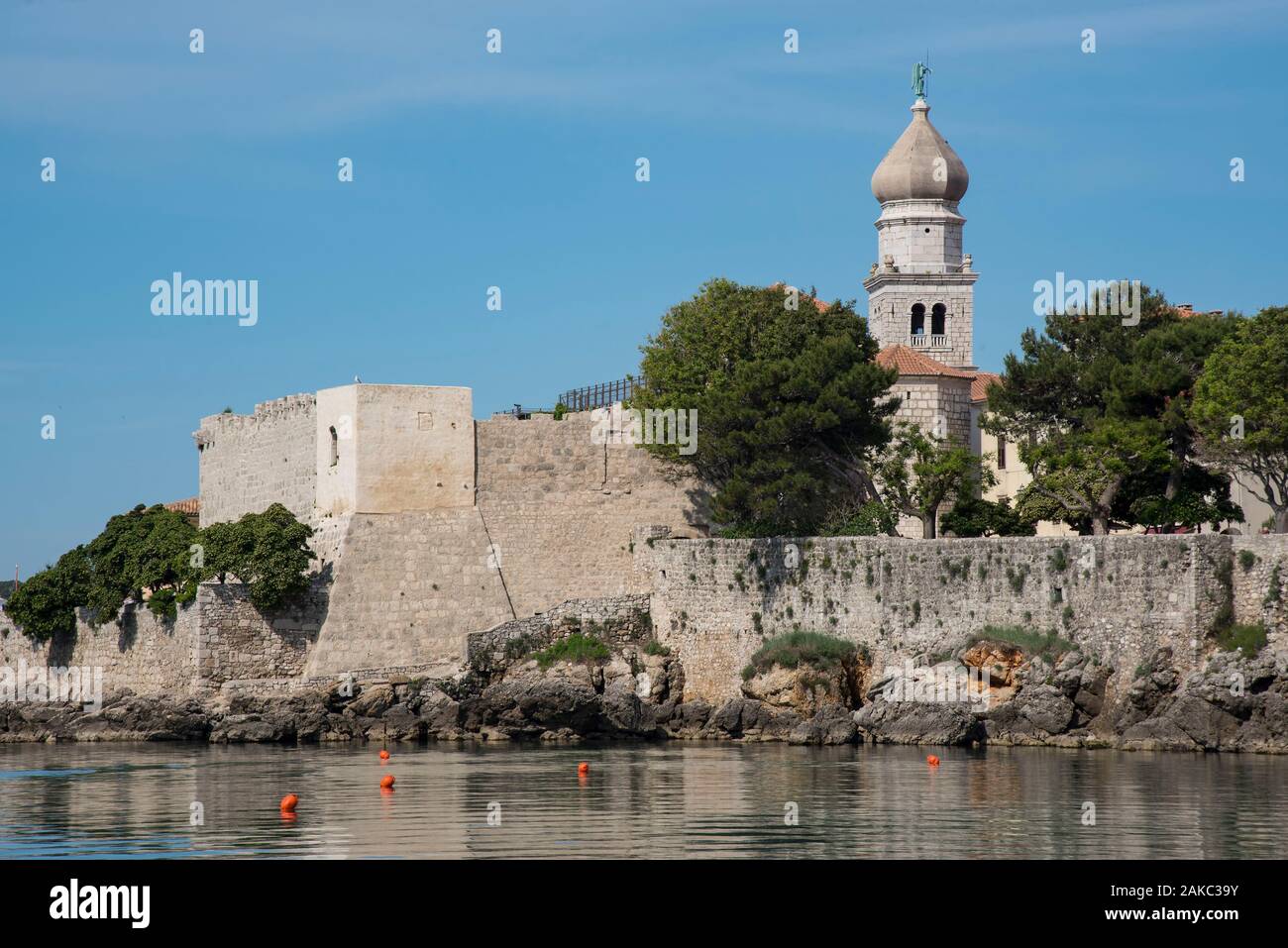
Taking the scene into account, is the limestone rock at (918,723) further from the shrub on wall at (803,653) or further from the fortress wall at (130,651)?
the fortress wall at (130,651)

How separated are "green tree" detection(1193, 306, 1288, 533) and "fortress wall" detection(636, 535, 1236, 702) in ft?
12.3

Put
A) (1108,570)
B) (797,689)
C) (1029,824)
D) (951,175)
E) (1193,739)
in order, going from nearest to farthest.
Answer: (1029,824) → (1193,739) → (1108,570) → (797,689) → (951,175)

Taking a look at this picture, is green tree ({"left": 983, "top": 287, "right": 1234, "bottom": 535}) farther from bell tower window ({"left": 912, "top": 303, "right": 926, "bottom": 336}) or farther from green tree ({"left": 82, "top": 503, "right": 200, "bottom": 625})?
green tree ({"left": 82, "top": 503, "right": 200, "bottom": 625})

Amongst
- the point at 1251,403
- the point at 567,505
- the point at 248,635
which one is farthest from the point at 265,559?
the point at 1251,403

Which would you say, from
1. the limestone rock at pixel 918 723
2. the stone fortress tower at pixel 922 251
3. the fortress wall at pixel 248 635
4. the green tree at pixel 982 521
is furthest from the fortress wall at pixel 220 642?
the stone fortress tower at pixel 922 251

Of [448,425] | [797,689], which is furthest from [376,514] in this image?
[797,689]

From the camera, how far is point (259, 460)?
5075cm

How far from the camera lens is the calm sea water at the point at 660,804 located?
2280cm

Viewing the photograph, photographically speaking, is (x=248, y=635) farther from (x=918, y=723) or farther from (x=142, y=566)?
(x=918, y=723)

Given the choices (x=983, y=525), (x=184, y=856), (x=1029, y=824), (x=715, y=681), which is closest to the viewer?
(x=184, y=856)

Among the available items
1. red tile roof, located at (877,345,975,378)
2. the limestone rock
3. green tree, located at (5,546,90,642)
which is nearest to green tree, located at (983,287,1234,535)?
red tile roof, located at (877,345,975,378)

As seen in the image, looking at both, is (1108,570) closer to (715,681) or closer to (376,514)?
(715,681)

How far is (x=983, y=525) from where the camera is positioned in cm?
4594
